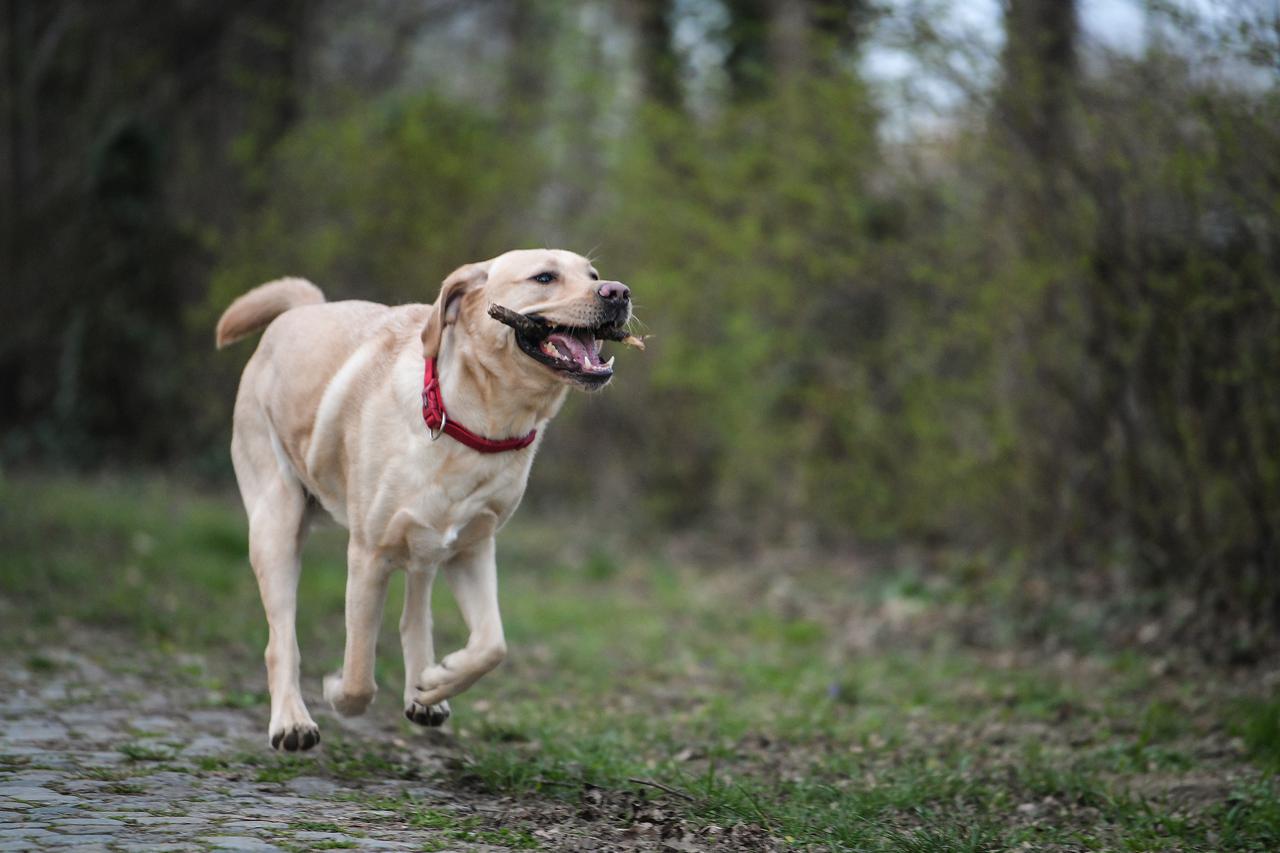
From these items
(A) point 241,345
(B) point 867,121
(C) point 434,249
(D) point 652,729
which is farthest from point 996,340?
(A) point 241,345

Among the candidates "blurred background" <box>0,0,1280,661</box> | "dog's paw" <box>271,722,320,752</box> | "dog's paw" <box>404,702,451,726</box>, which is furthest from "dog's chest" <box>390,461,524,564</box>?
"blurred background" <box>0,0,1280,661</box>

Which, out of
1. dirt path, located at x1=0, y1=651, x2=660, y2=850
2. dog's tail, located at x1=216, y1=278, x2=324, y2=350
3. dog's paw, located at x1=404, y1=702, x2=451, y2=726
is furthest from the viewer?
dog's tail, located at x1=216, y1=278, x2=324, y2=350

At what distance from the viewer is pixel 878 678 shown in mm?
7539

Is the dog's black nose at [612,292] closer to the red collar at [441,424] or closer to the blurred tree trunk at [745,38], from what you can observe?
the red collar at [441,424]

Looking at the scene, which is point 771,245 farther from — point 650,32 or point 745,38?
point 650,32

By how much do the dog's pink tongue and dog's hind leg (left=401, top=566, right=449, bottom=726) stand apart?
3.27ft

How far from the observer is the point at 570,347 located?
4.40 metres

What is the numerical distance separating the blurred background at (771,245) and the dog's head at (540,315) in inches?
151

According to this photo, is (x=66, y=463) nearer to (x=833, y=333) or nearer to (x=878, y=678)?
(x=833, y=333)

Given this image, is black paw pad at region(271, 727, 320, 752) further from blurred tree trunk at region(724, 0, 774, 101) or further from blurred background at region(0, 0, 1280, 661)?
blurred tree trunk at region(724, 0, 774, 101)

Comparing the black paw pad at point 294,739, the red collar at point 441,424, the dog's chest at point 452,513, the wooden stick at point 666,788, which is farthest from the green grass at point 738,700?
the red collar at point 441,424

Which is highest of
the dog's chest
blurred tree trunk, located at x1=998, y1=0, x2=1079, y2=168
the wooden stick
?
blurred tree trunk, located at x1=998, y1=0, x2=1079, y2=168

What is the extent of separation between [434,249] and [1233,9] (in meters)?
8.53

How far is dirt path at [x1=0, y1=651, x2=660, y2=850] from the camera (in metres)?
3.78
